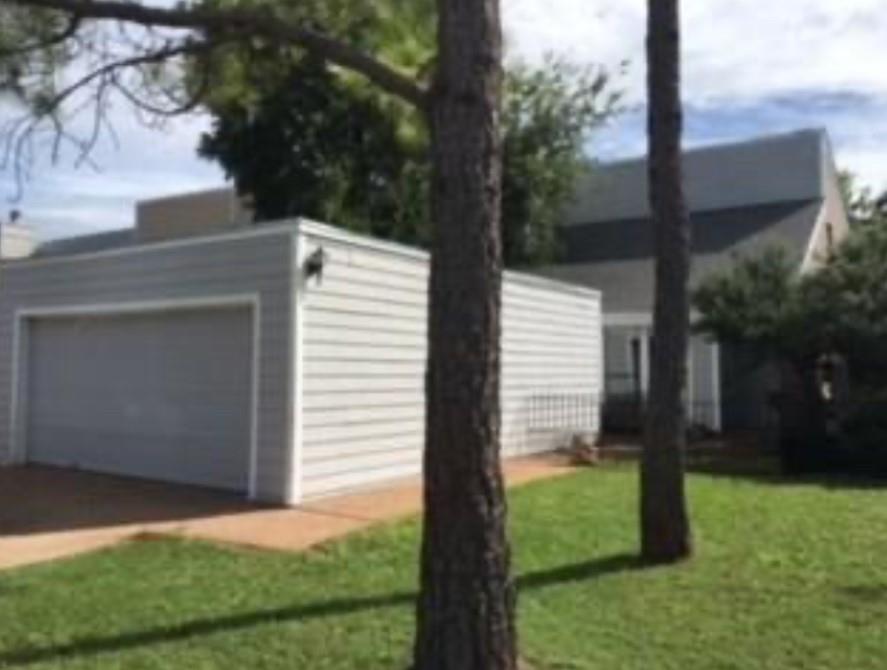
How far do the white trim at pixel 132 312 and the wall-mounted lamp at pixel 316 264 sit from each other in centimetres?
70

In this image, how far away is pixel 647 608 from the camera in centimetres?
738

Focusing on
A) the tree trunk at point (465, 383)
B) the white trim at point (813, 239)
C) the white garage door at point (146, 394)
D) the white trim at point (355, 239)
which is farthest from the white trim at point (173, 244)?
the white trim at point (813, 239)

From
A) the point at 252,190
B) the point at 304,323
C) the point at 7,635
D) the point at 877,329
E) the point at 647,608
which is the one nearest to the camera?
the point at 7,635

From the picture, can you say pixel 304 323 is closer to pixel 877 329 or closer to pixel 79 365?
pixel 79 365

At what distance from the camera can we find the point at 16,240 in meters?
33.3

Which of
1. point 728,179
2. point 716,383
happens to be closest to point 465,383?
point 716,383

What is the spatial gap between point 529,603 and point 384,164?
1931cm

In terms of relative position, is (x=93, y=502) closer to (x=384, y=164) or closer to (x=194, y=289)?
(x=194, y=289)

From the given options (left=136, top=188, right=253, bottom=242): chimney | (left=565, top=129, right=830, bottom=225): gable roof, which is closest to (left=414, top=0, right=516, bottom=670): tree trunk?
(left=565, top=129, right=830, bottom=225): gable roof

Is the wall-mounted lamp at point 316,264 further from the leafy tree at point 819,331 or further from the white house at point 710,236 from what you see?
the white house at point 710,236

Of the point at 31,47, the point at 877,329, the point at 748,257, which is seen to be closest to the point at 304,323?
the point at 31,47

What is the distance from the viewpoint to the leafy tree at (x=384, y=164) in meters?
25.7

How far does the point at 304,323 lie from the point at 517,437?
225 inches

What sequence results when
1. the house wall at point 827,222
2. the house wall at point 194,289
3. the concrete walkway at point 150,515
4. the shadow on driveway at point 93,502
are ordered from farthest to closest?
the house wall at point 827,222 → the house wall at point 194,289 → the shadow on driveway at point 93,502 → the concrete walkway at point 150,515
